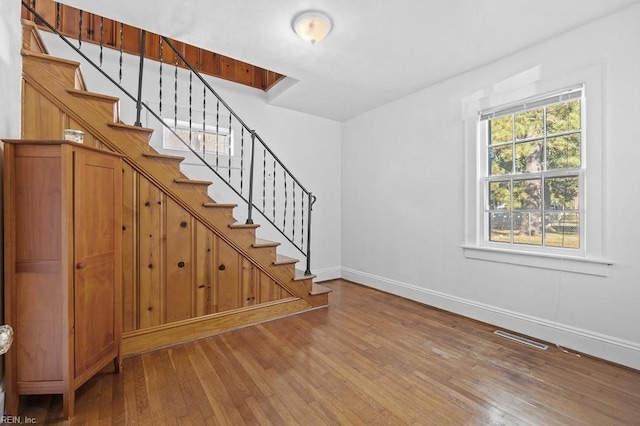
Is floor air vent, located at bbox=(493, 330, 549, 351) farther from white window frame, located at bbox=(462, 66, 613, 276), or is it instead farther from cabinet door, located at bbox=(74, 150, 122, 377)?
cabinet door, located at bbox=(74, 150, 122, 377)

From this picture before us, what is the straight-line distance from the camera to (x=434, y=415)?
5.35ft

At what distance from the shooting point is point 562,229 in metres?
2.57

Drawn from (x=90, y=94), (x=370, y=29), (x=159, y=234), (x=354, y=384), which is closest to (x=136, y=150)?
(x=90, y=94)

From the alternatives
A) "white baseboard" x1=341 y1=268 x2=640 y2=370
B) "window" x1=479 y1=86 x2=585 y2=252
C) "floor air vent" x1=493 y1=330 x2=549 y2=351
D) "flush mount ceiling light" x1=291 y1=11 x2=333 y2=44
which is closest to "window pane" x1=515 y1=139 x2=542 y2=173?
"window" x1=479 y1=86 x2=585 y2=252

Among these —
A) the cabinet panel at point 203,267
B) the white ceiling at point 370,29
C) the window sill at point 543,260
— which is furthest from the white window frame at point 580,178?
the cabinet panel at point 203,267

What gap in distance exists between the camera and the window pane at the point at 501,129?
2.93 m

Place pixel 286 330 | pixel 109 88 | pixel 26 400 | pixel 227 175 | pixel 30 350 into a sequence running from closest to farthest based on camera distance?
pixel 30 350, pixel 26 400, pixel 286 330, pixel 109 88, pixel 227 175

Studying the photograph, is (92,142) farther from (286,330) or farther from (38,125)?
(286,330)

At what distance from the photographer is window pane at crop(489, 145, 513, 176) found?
9.66 ft

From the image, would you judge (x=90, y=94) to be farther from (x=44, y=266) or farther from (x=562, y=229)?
(x=562, y=229)

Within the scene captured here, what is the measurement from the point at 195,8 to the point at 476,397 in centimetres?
343

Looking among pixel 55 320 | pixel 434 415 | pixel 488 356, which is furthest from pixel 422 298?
pixel 55 320

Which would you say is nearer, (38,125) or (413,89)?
(38,125)

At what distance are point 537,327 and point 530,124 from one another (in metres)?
1.93
